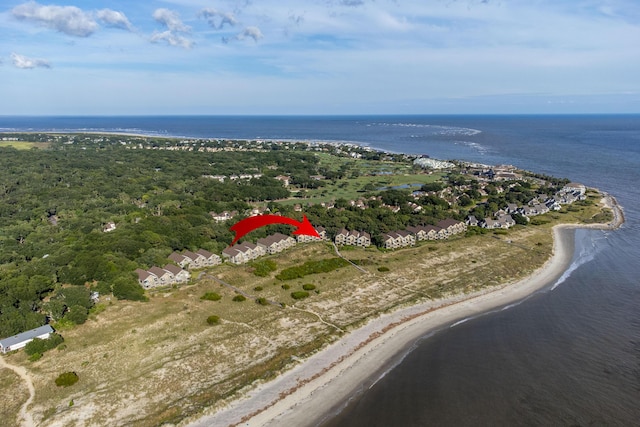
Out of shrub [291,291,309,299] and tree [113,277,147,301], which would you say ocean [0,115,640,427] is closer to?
shrub [291,291,309,299]

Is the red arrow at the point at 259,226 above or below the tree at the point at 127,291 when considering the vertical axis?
above

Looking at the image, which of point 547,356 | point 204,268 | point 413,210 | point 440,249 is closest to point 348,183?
point 413,210

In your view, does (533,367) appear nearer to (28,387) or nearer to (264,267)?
(264,267)

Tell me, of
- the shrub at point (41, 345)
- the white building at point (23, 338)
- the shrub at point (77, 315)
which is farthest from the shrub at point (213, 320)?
the white building at point (23, 338)

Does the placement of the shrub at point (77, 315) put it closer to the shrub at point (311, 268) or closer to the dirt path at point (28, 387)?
the dirt path at point (28, 387)

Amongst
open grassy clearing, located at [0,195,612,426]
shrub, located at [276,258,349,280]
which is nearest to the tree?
open grassy clearing, located at [0,195,612,426]

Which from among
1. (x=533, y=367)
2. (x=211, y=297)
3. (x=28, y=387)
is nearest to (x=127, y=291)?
(x=211, y=297)
